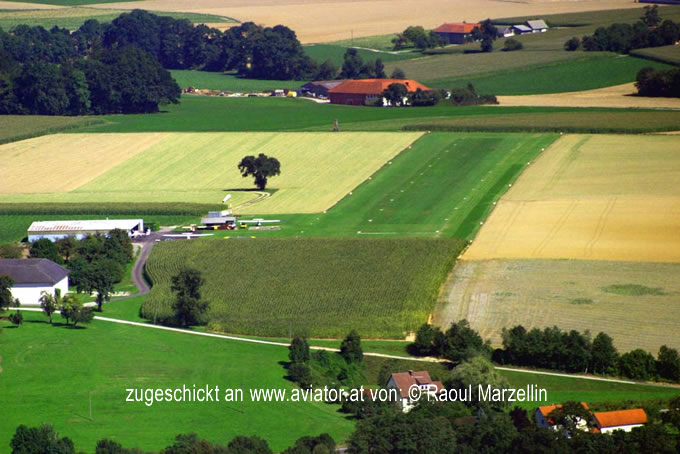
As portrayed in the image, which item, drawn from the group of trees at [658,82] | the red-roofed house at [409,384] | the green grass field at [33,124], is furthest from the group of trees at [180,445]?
the group of trees at [658,82]

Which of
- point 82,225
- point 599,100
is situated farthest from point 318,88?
point 82,225

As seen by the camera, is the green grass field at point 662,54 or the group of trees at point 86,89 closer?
the group of trees at point 86,89

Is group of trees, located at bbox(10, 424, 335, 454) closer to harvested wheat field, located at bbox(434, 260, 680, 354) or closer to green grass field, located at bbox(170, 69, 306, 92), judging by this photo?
harvested wheat field, located at bbox(434, 260, 680, 354)

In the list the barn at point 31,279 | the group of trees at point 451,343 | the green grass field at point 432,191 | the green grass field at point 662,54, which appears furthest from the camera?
the green grass field at point 662,54

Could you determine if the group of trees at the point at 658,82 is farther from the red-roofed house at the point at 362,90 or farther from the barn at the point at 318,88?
the barn at the point at 318,88

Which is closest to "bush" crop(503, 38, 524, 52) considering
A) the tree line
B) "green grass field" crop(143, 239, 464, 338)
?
"green grass field" crop(143, 239, 464, 338)

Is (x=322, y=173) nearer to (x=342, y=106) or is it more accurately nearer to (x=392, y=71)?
(x=342, y=106)

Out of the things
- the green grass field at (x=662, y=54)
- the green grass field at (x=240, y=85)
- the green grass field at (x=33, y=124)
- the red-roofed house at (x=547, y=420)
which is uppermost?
the green grass field at (x=662, y=54)
